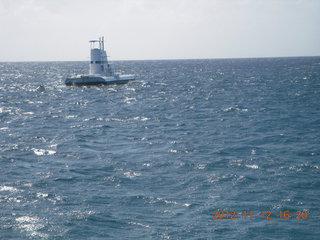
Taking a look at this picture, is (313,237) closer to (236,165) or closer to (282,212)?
(282,212)

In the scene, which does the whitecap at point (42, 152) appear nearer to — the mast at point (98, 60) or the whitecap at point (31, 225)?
the whitecap at point (31, 225)

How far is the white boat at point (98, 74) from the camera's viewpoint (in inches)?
3469

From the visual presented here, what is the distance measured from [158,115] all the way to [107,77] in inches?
1828

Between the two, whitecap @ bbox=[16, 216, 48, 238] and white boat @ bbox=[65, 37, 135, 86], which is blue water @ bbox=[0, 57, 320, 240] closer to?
whitecap @ bbox=[16, 216, 48, 238]

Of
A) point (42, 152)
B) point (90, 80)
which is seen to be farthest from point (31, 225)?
point (90, 80)

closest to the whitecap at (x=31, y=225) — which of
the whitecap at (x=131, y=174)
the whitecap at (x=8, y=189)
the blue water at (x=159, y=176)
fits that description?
the blue water at (x=159, y=176)

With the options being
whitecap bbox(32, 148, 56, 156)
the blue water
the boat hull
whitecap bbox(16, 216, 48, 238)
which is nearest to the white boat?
the boat hull
